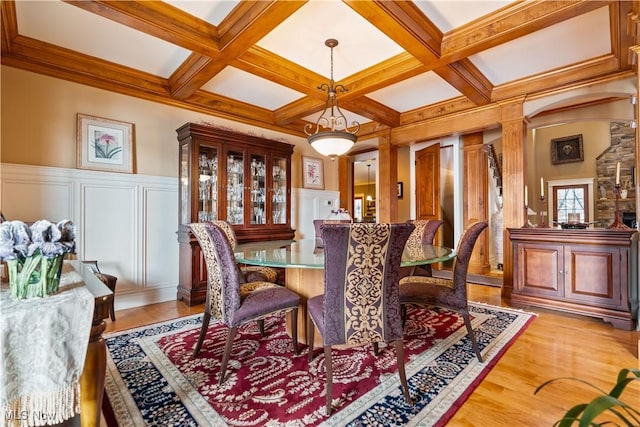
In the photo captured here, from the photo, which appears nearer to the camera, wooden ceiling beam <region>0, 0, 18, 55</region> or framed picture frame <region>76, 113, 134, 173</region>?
wooden ceiling beam <region>0, 0, 18, 55</region>

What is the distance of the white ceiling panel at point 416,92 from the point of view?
138 inches

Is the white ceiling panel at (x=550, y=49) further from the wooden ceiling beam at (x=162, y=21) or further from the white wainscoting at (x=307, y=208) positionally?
the white wainscoting at (x=307, y=208)

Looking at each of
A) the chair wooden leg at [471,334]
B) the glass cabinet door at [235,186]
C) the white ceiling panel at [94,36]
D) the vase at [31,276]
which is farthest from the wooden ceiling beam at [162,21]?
the chair wooden leg at [471,334]

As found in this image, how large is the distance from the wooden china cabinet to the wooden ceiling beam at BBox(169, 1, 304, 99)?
0.55m

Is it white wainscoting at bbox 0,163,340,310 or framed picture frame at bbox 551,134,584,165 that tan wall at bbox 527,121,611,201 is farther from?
white wainscoting at bbox 0,163,340,310

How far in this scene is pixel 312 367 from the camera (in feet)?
6.52

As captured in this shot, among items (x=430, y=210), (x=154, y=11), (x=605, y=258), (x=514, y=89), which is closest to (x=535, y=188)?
(x=430, y=210)

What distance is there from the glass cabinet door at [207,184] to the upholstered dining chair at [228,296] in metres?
1.71

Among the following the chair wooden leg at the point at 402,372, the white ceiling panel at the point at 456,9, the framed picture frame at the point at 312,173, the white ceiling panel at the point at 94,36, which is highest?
the white ceiling panel at the point at 94,36

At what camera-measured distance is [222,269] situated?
1897 millimetres

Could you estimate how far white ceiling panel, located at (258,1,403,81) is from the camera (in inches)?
91.3

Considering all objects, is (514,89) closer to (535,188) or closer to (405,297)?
(405,297)

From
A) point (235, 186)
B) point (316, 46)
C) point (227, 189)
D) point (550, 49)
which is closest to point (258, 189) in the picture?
point (235, 186)

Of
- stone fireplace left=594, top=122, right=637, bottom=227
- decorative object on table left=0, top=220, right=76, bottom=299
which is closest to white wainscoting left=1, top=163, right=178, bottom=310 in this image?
decorative object on table left=0, top=220, right=76, bottom=299
